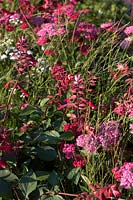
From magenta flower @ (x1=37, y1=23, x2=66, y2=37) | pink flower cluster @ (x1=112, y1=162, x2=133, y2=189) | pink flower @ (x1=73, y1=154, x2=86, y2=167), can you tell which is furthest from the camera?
magenta flower @ (x1=37, y1=23, x2=66, y2=37)

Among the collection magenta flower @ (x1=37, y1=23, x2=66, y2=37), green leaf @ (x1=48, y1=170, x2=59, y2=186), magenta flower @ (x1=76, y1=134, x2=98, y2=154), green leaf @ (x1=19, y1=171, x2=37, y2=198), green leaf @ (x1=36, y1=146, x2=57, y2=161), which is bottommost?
green leaf @ (x1=48, y1=170, x2=59, y2=186)

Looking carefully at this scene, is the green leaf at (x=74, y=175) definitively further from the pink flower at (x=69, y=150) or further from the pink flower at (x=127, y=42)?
the pink flower at (x=127, y=42)

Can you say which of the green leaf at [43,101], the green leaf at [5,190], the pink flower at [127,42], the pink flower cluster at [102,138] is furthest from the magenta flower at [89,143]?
the pink flower at [127,42]

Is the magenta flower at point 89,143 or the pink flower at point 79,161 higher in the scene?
the magenta flower at point 89,143

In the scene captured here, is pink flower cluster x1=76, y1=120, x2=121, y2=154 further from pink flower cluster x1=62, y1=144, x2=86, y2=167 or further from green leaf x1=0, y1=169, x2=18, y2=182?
green leaf x1=0, y1=169, x2=18, y2=182

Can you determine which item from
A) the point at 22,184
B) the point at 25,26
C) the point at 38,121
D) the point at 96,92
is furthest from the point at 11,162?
the point at 25,26

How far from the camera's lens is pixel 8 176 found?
7.32ft

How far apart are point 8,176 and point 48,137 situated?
305mm

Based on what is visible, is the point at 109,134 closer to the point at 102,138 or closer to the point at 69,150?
the point at 102,138

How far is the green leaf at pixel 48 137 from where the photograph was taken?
2417 millimetres

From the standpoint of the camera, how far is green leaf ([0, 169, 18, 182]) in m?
2.22

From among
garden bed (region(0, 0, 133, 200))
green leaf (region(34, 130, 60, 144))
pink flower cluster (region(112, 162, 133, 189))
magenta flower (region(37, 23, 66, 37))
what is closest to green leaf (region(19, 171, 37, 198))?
garden bed (region(0, 0, 133, 200))

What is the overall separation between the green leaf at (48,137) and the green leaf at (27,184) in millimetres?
242

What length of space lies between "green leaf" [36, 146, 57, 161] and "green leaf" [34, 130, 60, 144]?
0.03m
